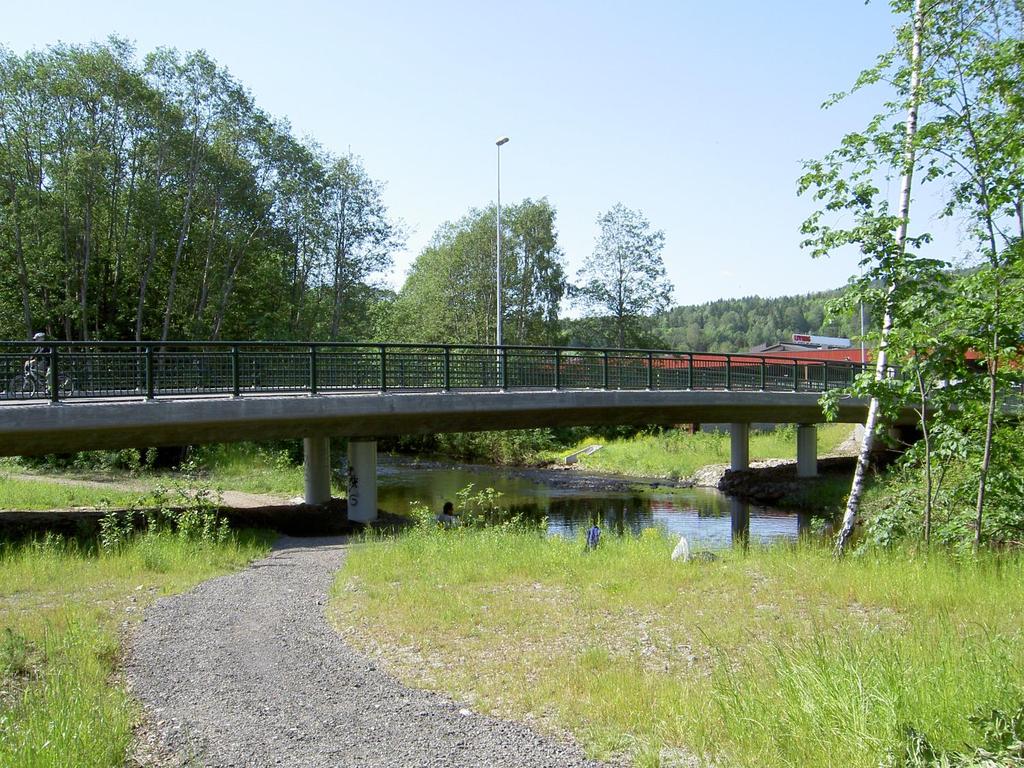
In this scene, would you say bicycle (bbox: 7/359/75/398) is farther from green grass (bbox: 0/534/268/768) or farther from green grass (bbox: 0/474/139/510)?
green grass (bbox: 0/474/139/510)

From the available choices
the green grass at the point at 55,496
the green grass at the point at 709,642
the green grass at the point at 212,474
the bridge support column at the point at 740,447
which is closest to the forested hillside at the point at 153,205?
the green grass at the point at 212,474

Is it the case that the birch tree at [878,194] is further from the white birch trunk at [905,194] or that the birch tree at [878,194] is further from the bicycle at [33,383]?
the bicycle at [33,383]

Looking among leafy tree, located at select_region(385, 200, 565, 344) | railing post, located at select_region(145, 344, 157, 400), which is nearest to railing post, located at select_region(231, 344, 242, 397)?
railing post, located at select_region(145, 344, 157, 400)

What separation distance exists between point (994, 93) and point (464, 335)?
45.5 meters

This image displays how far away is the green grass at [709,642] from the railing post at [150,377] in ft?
19.4

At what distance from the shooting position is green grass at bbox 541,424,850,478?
39.0 metres

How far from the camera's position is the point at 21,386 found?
1451 cm

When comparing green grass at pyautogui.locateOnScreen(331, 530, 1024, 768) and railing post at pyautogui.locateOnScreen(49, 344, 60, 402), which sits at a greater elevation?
railing post at pyautogui.locateOnScreen(49, 344, 60, 402)

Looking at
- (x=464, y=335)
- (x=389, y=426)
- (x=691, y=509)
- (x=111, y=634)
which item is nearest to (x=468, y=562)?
(x=111, y=634)

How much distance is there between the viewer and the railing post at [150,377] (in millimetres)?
15367

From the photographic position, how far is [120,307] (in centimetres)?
3356

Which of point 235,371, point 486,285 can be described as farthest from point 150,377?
point 486,285

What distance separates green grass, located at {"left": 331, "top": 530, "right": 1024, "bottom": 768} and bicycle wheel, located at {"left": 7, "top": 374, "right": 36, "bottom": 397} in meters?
7.10

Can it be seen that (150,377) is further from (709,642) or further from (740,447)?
(740,447)
